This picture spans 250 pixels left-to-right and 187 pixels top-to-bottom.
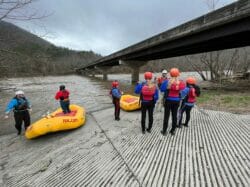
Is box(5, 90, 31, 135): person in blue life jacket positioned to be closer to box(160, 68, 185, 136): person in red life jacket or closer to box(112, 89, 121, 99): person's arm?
box(112, 89, 121, 99): person's arm

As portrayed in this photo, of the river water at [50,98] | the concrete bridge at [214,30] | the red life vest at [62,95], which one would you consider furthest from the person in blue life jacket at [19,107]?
the concrete bridge at [214,30]

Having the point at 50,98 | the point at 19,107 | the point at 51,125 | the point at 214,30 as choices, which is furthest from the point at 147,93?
the point at 50,98

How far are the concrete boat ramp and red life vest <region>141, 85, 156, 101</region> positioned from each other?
985 millimetres

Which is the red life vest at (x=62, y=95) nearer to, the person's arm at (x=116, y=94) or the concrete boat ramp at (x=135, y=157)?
the concrete boat ramp at (x=135, y=157)

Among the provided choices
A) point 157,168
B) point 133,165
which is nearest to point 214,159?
point 157,168

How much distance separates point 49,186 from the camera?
315 centimetres

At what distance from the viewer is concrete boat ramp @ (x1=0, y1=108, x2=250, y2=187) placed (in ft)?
9.61

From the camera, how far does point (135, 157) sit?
3633 millimetres

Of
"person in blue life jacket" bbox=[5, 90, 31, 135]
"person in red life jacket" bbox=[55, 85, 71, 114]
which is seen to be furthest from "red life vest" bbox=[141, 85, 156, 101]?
"person in blue life jacket" bbox=[5, 90, 31, 135]

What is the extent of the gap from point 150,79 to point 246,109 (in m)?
4.80

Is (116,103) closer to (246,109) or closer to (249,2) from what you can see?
(246,109)

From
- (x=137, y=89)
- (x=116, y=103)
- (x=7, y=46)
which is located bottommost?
(x=116, y=103)

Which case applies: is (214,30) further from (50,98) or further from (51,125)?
(50,98)

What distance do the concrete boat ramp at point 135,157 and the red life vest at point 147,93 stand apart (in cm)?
98
